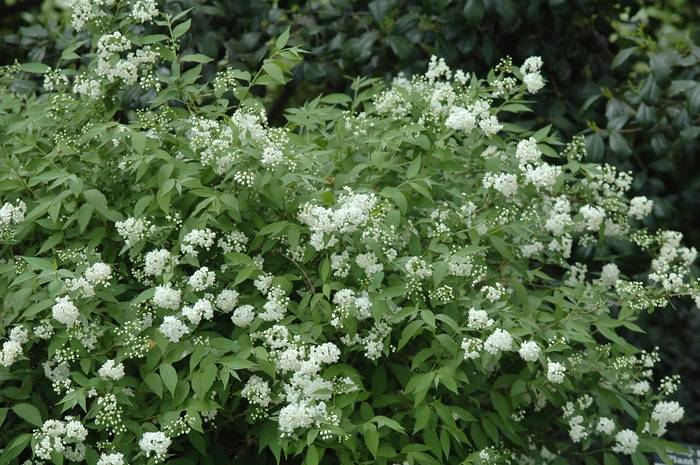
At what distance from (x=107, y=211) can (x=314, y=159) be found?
74 centimetres

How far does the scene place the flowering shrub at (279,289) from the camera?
2.30 meters

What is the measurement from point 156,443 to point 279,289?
1.95 feet

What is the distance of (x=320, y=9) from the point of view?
473 centimetres

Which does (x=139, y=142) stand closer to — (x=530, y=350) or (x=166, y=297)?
(x=166, y=297)

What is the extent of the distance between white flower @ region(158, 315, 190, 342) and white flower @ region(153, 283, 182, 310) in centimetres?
4

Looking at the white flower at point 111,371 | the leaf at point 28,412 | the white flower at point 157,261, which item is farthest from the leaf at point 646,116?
the leaf at point 28,412

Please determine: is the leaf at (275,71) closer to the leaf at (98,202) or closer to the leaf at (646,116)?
the leaf at (98,202)

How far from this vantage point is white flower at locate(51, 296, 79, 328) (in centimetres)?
223

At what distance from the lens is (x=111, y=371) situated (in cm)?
226

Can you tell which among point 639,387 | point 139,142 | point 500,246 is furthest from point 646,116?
point 139,142

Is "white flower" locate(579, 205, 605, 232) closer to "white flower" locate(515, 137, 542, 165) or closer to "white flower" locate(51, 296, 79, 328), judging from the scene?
"white flower" locate(515, 137, 542, 165)

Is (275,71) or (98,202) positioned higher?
(275,71)

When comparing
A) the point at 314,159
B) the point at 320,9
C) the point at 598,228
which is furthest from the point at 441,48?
the point at 314,159

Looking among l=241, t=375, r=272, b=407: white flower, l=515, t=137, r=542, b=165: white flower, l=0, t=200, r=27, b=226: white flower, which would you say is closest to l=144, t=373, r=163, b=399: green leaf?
l=241, t=375, r=272, b=407: white flower
